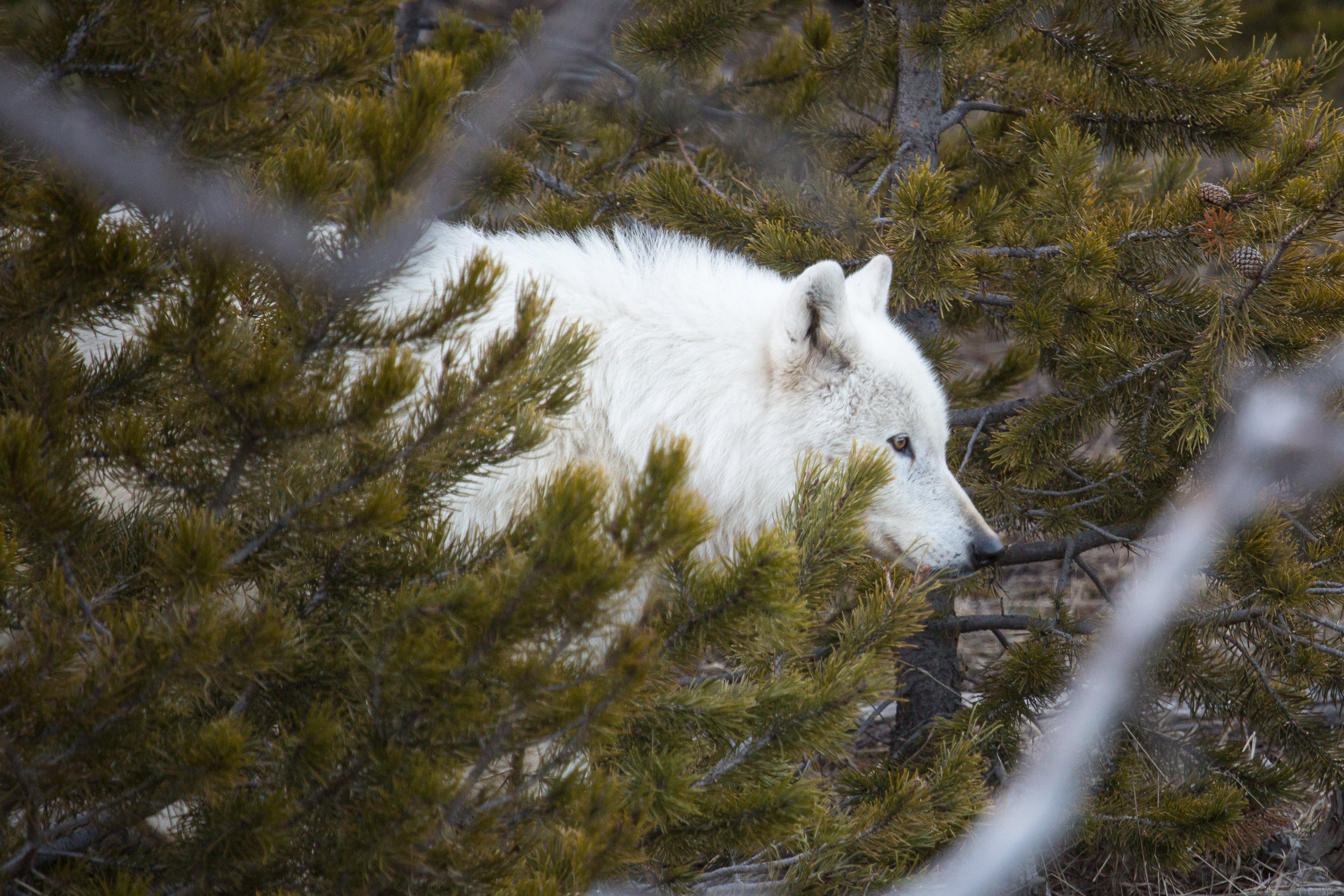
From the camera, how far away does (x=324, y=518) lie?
1662 millimetres

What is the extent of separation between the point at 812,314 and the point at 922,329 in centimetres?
138

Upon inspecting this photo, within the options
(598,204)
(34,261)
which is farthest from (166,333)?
(598,204)

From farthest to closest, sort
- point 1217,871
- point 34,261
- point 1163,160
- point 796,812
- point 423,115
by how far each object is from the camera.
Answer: point 1163,160, point 1217,871, point 796,812, point 34,261, point 423,115

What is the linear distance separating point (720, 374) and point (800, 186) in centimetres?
130

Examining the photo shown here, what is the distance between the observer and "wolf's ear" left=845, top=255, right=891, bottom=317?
10.9ft

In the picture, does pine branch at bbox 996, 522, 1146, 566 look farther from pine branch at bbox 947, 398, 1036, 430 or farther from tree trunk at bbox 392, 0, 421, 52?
tree trunk at bbox 392, 0, 421, 52

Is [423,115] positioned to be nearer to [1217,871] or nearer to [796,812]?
[796,812]

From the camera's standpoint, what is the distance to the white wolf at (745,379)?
2.94 metres

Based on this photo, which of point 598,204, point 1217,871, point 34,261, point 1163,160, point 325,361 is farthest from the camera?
point 1163,160

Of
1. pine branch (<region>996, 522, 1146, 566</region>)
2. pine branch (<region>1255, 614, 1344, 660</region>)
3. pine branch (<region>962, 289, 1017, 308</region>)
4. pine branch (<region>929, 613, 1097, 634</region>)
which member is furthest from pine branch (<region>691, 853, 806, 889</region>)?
pine branch (<region>962, 289, 1017, 308</region>)

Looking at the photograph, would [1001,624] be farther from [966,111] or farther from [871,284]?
[966,111]

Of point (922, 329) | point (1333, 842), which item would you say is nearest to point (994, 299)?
point (922, 329)

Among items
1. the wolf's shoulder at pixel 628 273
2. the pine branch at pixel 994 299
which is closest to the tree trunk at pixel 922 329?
the pine branch at pixel 994 299

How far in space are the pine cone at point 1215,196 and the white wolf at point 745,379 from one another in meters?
1.05
